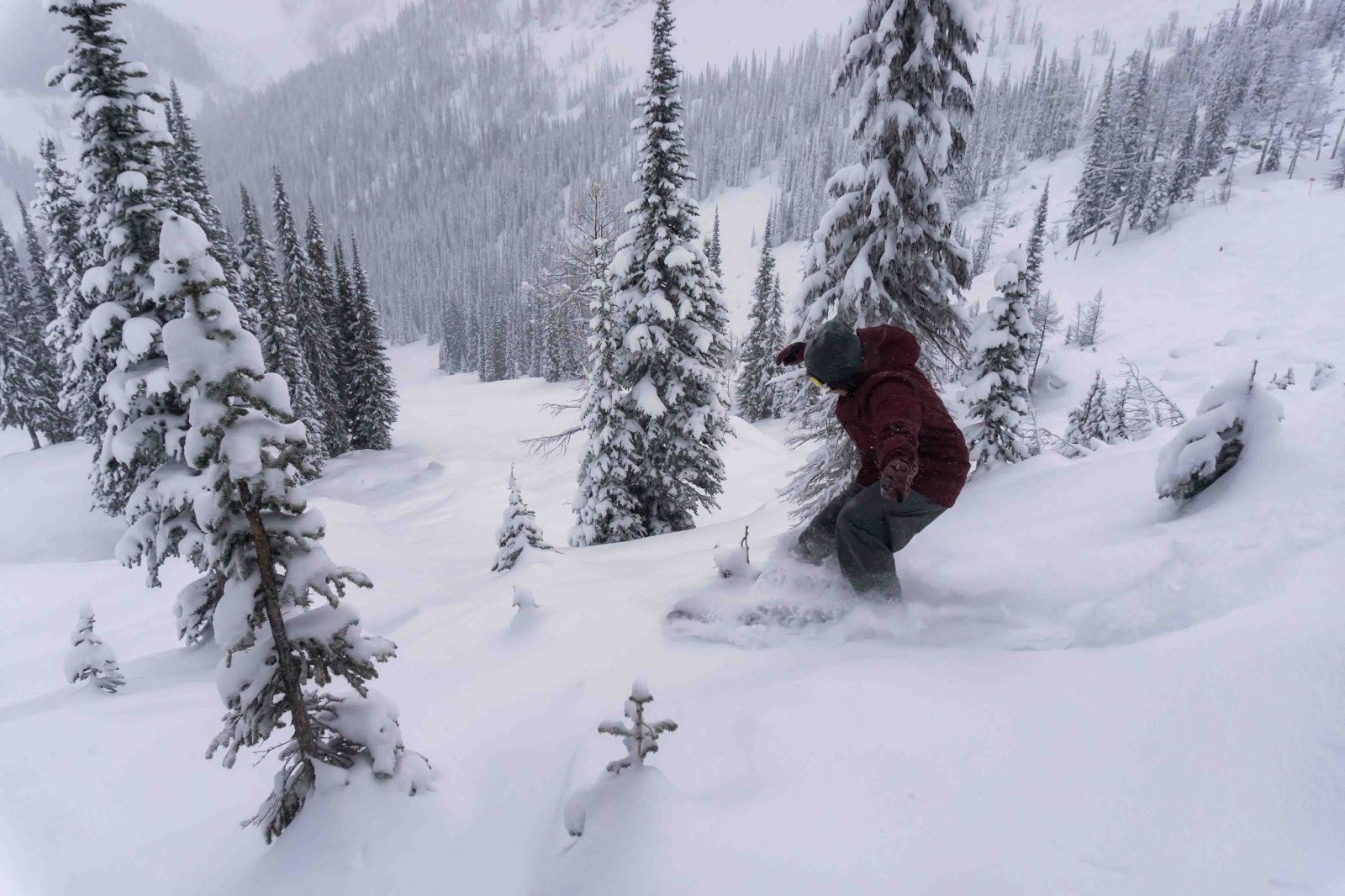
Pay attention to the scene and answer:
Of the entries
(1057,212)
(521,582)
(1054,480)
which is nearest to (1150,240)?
(1057,212)

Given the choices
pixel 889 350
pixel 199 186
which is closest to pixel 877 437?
pixel 889 350

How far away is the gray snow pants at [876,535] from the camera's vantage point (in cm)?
402

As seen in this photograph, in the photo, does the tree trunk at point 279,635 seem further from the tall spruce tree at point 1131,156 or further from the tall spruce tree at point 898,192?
the tall spruce tree at point 1131,156

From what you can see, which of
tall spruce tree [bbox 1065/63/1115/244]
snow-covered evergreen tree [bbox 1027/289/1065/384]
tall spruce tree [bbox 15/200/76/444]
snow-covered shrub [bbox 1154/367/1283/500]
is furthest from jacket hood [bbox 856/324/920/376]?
tall spruce tree [bbox 1065/63/1115/244]

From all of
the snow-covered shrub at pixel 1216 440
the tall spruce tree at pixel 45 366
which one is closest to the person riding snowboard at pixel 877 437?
the snow-covered shrub at pixel 1216 440

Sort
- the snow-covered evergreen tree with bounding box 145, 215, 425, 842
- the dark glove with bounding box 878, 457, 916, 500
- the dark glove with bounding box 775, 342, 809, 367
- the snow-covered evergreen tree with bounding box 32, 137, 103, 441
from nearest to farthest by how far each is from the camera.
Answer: the snow-covered evergreen tree with bounding box 145, 215, 425, 842
the dark glove with bounding box 878, 457, 916, 500
the dark glove with bounding box 775, 342, 809, 367
the snow-covered evergreen tree with bounding box 32, 137, 103, 441

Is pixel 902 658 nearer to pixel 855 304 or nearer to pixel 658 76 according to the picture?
pixel 855 304

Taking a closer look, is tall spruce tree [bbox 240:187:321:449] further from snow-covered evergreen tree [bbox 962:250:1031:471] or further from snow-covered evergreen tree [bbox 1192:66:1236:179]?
snow-covered evergreen tree [bbox 1192:66:1236:179]

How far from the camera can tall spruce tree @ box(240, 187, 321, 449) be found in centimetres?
2752

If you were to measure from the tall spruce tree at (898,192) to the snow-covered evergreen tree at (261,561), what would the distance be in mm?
7416

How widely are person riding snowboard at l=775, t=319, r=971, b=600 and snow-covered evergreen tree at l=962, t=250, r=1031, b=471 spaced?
293 inches

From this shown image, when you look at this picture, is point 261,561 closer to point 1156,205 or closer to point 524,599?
point 524,599

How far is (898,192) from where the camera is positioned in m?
8.95

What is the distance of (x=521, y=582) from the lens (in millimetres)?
6734
